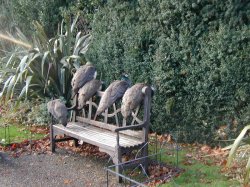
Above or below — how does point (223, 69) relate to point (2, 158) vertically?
above

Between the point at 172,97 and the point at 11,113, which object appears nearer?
the point at 172,97

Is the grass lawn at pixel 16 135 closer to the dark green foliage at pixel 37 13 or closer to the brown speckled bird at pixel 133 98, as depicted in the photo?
the brown speckled bird at pixel 133 98

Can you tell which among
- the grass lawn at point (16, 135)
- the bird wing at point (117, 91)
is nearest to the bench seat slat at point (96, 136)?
the bird wing at point (117, 91)

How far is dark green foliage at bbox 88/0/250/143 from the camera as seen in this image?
6578 millimetres

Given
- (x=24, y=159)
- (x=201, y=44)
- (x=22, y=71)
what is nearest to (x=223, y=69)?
(x=201, y=44)

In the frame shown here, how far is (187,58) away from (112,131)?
5.41ft

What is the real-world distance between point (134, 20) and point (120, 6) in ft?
1.45

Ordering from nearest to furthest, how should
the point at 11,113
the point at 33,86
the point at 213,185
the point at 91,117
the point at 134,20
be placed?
the point at 213,185
the point at 91,117
the point at 134,20
the point at 33,86
the point at 11,113

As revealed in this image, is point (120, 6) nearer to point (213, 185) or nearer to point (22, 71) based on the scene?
point (22, 71)

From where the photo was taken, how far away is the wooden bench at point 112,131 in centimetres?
576

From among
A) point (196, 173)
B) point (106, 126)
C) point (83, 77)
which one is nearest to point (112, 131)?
point (106, 126)

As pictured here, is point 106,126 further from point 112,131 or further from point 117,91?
point 117,91

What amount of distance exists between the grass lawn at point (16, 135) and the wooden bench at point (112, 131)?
38.3 inches

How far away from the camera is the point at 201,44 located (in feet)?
22.8
